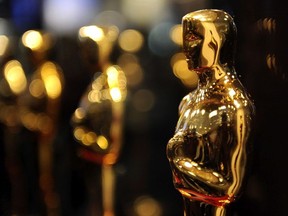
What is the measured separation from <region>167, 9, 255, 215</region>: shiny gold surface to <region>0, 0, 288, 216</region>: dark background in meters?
0.07

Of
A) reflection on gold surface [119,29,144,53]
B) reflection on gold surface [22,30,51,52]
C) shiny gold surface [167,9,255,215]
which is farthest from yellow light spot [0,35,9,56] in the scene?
shiny gold surface [167,9,255,215]

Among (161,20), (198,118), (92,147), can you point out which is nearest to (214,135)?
(198,118)

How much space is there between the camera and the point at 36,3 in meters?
2.08

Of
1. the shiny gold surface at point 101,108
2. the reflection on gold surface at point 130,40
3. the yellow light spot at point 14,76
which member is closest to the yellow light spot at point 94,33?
the shiny gold surface at point 101,108

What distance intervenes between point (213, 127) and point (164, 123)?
1.08m

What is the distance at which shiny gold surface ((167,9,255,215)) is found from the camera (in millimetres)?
779

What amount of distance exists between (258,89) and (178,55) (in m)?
0.84

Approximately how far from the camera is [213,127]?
0.78 metres

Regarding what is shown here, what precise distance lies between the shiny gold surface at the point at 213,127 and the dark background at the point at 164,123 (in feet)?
0.23

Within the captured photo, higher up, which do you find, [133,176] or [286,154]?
[286,154]

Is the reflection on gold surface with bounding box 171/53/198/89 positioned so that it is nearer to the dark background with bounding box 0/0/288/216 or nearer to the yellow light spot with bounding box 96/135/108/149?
the dark background with bounding box 0/0/288/216

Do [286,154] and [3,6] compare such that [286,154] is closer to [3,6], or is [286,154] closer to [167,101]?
[167,101]

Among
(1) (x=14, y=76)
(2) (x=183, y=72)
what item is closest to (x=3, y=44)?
(1) (x=14, y=76)

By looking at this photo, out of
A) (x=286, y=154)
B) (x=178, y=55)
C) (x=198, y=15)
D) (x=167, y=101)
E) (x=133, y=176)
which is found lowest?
(x=133, y=176)
